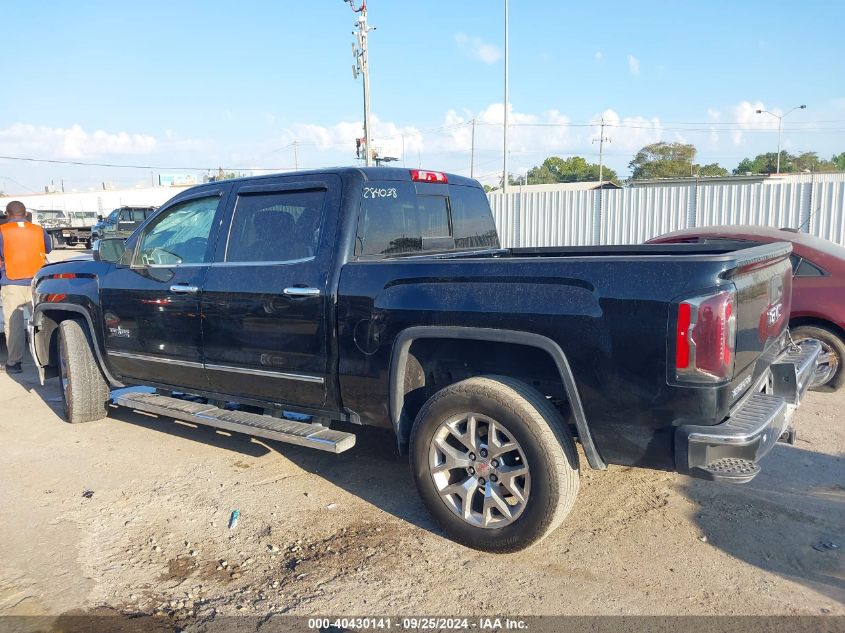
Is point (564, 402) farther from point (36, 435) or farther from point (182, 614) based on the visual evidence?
point (36, 435)

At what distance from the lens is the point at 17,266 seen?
8102 mm

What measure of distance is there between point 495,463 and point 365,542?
90 centimetres

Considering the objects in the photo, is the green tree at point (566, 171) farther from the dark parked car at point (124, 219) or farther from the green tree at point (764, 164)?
the dark parked car at point (124, 219)

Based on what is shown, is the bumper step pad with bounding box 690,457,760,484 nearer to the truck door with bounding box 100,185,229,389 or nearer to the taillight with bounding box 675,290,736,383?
the taillight with bounding box 675,290,736,383

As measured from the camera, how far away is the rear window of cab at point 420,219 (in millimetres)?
4312

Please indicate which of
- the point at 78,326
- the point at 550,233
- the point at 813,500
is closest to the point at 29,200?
the point at 550,233

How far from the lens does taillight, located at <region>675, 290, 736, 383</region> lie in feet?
9.67

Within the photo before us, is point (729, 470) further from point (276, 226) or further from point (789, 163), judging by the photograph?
point (789, 163)

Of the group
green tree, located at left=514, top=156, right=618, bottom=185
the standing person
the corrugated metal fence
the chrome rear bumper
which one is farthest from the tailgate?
green tree, located at left=514, top=156, right=618, bottom=185

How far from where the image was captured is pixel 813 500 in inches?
165

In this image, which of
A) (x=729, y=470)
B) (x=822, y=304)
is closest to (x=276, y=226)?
(x=729, y=470)

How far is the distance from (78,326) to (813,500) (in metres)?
5.72

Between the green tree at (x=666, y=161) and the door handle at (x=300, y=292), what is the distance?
67.9 metres

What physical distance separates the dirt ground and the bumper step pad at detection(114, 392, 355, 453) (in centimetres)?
41
